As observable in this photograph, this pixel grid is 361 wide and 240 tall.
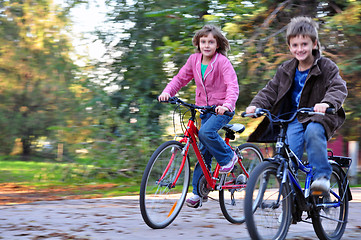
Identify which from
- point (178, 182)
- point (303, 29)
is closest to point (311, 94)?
point (303, 29)

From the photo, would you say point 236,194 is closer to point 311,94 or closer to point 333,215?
point 333,215

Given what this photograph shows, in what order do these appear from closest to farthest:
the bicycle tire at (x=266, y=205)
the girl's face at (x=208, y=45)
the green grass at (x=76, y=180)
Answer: the bicycle tire at (x=266, y=205) < the girl's face at (x=208, y=45) < the green grass at (x=76, y=180)

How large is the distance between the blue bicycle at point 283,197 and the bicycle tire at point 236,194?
3.60ft

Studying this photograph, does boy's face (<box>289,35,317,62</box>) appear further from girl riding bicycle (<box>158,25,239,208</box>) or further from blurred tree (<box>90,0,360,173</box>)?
blurred tree (<box>90,0,360,173</box>)

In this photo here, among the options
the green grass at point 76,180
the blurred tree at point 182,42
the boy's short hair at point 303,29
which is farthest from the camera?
the green grass at point 76,180

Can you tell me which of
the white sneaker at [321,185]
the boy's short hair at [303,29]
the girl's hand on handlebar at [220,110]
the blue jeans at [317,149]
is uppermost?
the boy's short hair at [303,29]

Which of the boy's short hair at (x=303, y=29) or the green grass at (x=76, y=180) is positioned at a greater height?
the boy's short hair at (x=303, y=29)

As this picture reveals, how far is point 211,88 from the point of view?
498 cm

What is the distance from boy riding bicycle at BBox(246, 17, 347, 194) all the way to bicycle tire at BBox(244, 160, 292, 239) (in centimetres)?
34

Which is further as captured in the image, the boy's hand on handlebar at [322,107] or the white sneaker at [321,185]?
the white sneaker at [321,185]

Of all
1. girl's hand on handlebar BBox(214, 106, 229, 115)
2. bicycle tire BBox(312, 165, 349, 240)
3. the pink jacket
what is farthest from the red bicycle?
bicycle tire BBox(312, 165, 349, 240)

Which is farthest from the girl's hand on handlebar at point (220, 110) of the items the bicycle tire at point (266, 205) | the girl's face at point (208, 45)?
the bicycle tire at point (266, 205)

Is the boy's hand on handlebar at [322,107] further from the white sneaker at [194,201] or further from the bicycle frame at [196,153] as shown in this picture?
the white sneaker at [194,201]

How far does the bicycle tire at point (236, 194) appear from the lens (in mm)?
5094
